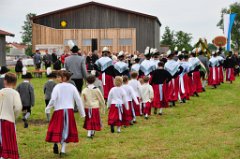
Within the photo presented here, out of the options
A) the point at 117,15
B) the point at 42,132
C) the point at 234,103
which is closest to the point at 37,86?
the point at 234,103

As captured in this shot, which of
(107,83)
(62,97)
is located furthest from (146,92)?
(62,97)

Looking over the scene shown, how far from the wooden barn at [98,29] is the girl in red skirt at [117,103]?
1271 inches

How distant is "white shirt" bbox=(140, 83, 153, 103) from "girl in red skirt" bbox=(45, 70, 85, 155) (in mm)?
5267

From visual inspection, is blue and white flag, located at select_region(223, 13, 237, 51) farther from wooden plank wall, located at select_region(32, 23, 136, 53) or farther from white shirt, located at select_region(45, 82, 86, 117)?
white shirt, located at select_region(45, 82, 86, 117)

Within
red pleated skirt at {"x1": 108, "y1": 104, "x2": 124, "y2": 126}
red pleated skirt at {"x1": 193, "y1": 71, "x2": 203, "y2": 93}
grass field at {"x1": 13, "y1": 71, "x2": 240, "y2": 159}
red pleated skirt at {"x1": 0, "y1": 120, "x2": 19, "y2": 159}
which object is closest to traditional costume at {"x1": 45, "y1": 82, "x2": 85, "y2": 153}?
grass field at {"x1": 13, "y1": 71, "x2": 240, "y2": 159}

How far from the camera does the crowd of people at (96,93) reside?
860 centimetres

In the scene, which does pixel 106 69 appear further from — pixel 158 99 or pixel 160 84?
pixel 158 99

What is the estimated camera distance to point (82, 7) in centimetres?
5269

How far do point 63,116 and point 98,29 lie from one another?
37.7 metres

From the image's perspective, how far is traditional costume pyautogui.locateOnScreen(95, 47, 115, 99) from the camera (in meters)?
17.5

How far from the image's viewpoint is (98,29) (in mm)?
46750

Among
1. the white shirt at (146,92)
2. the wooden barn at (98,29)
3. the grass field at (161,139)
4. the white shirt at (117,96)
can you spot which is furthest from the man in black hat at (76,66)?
the wooden barn at (98,29)

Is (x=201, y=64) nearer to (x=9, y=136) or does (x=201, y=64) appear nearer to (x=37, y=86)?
(x=37, y=86)

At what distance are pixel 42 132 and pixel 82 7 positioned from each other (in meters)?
41.3
